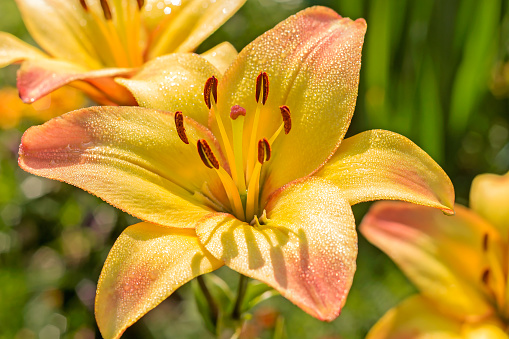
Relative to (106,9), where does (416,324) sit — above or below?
below

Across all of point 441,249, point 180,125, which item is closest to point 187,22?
point 180,125

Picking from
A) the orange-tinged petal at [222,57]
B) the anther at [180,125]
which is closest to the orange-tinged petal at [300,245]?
the anther at [180,125]

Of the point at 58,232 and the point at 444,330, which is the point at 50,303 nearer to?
the point at 58,232

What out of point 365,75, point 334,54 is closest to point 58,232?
point 365,75

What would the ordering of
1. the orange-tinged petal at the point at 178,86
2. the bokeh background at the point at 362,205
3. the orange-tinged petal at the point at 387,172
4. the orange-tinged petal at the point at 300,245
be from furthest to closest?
the bokeh background at the point at 362,205 → the orange-tinged petal at the point at 178,86 → the orange-tinged petal at the point at 387,172 → the orange-tinged petal at the point at 300,245

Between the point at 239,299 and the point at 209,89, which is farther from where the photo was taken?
the point at 239,299

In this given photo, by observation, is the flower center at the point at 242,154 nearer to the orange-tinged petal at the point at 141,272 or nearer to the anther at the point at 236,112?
the anther at the point at 236,112

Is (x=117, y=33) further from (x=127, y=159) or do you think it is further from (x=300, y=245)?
(x=300, y=245)

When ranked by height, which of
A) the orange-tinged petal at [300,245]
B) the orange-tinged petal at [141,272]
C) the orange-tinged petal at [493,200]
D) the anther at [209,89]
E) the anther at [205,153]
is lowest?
the orange-tinged petal at [493,200]
